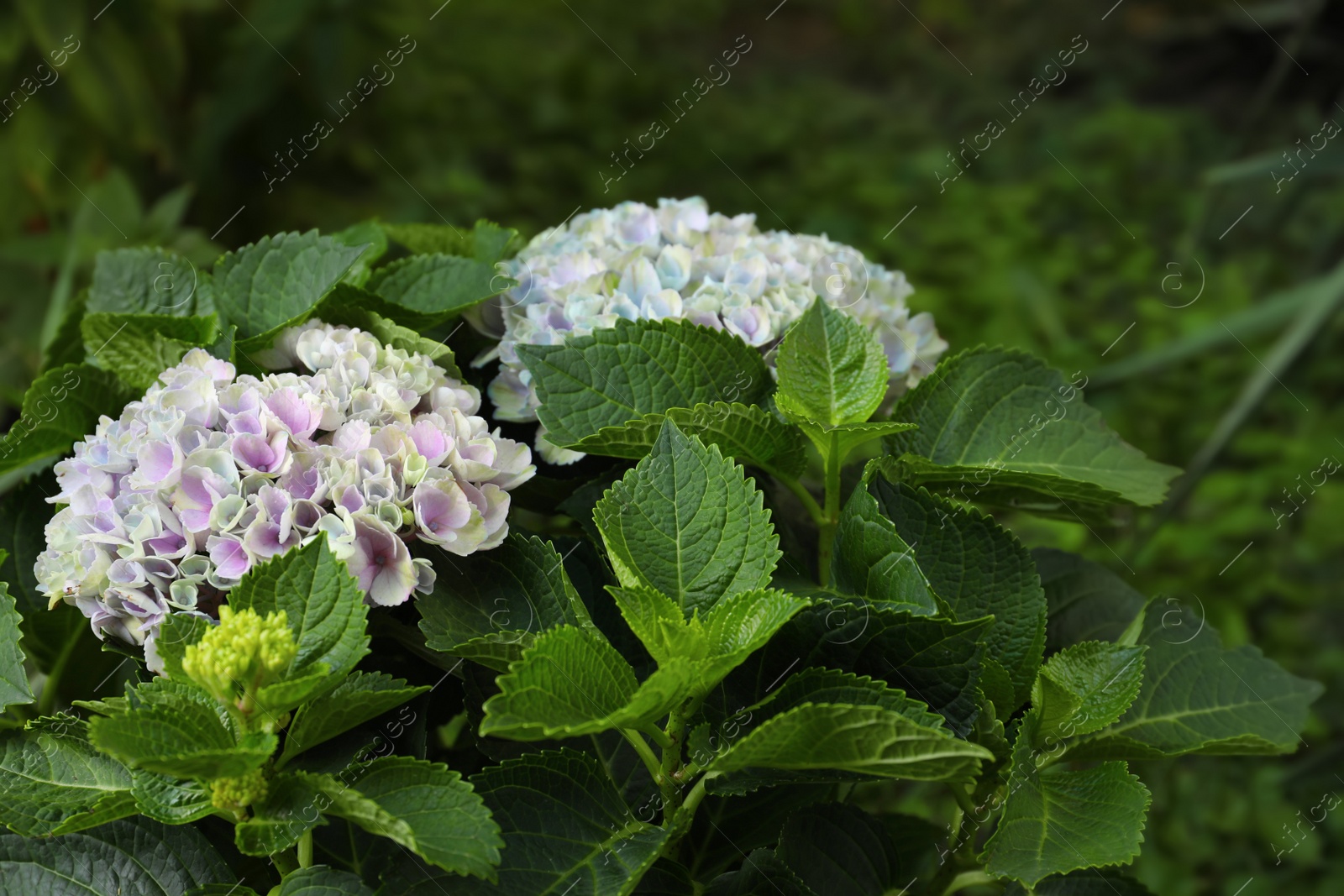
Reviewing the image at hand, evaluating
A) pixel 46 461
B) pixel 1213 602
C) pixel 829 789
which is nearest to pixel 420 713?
pixel 829 789

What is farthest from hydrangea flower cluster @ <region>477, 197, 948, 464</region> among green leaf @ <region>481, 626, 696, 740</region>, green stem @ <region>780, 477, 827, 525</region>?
green leaf @ <region>481, 626, 696, 740</region>

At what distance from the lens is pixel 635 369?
0.73m

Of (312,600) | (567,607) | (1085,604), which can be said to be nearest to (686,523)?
Answer: (567,607)

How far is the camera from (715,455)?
617mm

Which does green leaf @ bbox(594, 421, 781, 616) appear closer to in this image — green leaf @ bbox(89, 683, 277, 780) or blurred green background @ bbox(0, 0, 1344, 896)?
green leaf @ bbox(89, 683, 277, 780)

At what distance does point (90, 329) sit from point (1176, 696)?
28.9 inches

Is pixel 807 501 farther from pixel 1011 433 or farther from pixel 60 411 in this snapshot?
pixel 60 411

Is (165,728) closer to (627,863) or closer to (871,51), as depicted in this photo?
(627,863)

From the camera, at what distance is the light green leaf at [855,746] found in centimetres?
49

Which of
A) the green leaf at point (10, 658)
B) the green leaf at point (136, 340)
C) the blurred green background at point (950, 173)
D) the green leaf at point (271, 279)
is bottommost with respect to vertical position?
the blurred green background at point (950, 173)

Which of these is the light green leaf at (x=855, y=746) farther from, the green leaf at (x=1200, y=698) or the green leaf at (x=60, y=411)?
the green leaf at (x=60, y=411)

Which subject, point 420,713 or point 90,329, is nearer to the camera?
point 420,713

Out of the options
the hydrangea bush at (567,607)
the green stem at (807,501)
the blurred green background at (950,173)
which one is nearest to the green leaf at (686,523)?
Answer: the hydrangea bush at (567,607)

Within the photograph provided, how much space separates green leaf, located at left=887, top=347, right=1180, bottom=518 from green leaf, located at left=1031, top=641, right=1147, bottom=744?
0.36 ft
